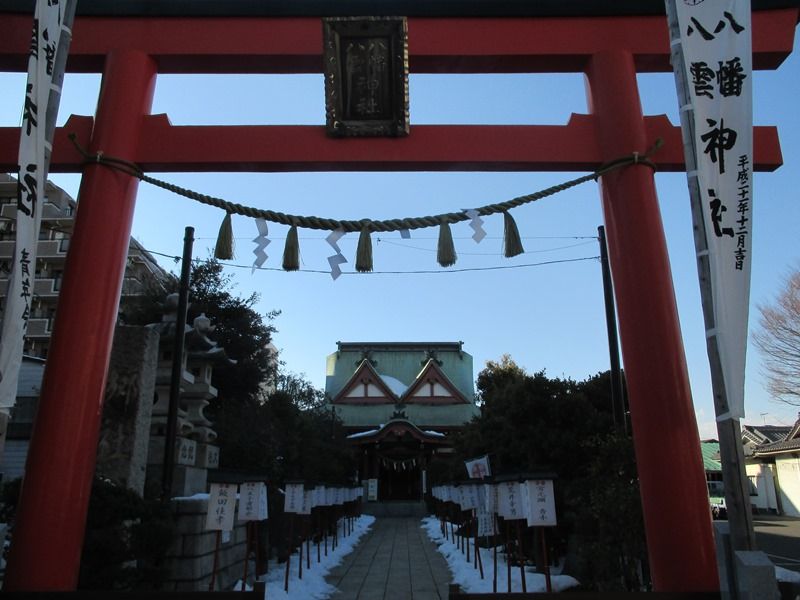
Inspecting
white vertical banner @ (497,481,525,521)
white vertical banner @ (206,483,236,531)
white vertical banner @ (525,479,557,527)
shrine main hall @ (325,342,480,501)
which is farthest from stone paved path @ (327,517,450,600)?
shrine main hall @ (325,342,480,501)

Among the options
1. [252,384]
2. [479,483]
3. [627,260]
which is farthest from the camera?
[252,384]

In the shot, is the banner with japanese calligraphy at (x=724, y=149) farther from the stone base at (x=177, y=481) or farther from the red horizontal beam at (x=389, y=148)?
the stone base at (x=177, y=481)

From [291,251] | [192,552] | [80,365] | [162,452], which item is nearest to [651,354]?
[291,251]

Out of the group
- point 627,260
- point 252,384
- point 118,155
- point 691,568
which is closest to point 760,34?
point 627,260

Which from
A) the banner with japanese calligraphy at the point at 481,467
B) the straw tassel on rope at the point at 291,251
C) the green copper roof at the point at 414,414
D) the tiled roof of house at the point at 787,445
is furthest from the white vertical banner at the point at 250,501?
the tiled roof of house at the point at 787,445

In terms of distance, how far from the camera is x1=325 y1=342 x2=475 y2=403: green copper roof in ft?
124

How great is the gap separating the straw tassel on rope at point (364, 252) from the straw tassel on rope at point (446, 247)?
64 cm

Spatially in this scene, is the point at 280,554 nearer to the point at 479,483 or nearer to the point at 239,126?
the point at 479,483

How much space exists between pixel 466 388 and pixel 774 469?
17.5 meters

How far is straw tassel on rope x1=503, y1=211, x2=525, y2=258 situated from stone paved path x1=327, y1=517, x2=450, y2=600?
5.84 metres

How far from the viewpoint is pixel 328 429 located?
2538 centimetres

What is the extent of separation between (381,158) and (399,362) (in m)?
33.9

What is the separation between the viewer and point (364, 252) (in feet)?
17.1

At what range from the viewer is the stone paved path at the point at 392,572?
926 centimetres
